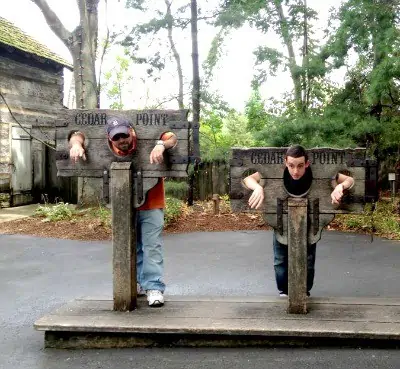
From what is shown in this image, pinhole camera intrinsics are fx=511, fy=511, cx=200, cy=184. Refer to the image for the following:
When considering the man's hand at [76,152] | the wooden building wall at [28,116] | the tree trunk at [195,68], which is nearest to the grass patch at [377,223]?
the tree trunk at [195,68]

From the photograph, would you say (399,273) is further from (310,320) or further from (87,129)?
(87,129)

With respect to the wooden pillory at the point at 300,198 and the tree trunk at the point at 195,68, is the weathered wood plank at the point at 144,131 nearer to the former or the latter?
the wooden pillory at the point at 300,198

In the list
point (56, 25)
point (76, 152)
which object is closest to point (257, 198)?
point (76, 152)

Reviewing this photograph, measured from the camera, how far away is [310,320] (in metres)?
3.81

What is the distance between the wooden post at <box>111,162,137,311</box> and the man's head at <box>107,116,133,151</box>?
16 cm

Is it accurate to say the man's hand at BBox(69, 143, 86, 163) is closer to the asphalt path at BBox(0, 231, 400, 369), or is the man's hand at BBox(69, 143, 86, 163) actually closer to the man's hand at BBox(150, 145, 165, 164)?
the man's hand at BBox(150, 145, 165, 164)

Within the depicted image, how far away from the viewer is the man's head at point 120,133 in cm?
417

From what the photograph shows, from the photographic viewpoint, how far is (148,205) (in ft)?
14.3

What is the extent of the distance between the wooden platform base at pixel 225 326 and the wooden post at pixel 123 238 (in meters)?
0.14

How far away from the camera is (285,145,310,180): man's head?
13.4 feet

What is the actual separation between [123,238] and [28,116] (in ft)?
37.5

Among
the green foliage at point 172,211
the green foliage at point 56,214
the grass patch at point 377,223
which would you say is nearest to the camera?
the grass patch at point 377,223

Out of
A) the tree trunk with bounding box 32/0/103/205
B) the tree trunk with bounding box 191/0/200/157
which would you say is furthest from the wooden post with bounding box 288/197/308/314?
the tree trunk with bounding box 32/0/103/205

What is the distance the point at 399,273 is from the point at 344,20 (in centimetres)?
494
